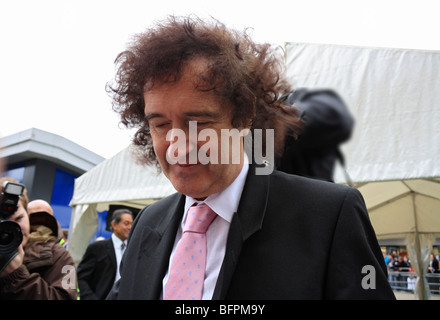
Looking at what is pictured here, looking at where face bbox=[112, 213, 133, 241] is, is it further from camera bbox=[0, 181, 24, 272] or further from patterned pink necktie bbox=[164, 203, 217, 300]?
patterned pink necktie bbox=[164, 203, 217, 300]

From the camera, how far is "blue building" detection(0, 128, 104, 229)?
1236 centimetres

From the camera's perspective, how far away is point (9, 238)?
4.65 feet

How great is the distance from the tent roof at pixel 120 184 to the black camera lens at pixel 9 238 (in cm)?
306

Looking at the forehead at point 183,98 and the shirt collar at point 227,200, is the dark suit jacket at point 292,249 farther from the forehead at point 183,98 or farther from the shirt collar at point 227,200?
the forehead at point 183,98

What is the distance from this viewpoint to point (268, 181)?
101 cm

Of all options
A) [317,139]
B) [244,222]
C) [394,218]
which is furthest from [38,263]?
[394,218]

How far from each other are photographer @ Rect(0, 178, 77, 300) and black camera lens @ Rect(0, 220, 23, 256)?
7 centimetres

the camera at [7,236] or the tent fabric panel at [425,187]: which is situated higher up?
the tent fabric panel at [425,187]

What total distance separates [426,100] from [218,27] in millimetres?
2417

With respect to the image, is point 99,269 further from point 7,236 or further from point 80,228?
point 7,236

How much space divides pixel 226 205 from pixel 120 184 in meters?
4.56

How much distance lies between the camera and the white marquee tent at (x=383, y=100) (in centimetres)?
287

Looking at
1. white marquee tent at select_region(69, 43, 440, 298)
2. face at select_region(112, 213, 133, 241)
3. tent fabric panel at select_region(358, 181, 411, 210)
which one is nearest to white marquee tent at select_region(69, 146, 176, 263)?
face at select_region(112, 213, 133, 241)

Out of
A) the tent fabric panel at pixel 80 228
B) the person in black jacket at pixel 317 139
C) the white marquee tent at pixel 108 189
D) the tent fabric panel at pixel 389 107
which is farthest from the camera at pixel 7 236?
the tent fabric panel at pixel 80 228
